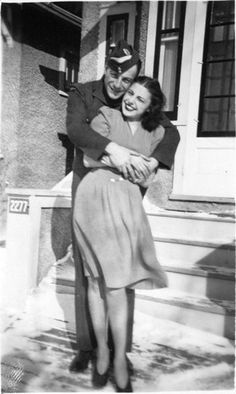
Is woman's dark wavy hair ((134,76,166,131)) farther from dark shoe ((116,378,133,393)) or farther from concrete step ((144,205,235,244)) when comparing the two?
dark shoe ((116,378,133,393))

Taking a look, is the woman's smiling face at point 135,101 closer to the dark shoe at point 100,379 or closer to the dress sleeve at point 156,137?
the dress sleeve at point 156,137

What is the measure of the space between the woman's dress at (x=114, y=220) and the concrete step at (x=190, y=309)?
468mm

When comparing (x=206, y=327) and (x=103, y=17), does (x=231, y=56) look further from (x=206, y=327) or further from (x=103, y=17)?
(x=206, y=327)

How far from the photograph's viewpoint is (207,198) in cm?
210

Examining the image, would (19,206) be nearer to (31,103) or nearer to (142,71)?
(31,103)

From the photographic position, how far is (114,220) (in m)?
1.42

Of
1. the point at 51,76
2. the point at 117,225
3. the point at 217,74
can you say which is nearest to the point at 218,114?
the point at 217,74

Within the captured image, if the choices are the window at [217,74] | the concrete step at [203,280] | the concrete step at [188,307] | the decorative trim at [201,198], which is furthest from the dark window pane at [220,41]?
the concrete step at [188,307]

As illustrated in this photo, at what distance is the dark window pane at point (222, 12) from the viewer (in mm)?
1956

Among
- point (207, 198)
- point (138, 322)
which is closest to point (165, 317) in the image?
point (138, 322)

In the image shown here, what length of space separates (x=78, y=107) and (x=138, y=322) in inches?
45.7

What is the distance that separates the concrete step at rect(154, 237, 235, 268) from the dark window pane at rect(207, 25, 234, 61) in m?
1.21

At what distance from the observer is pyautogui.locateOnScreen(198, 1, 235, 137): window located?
2008mm

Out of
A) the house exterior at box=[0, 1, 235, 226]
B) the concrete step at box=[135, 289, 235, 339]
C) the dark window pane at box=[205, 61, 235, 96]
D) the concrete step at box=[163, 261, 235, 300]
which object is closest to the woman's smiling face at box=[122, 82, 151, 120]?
the house exterior at box=[0, 1, 235, 226]
